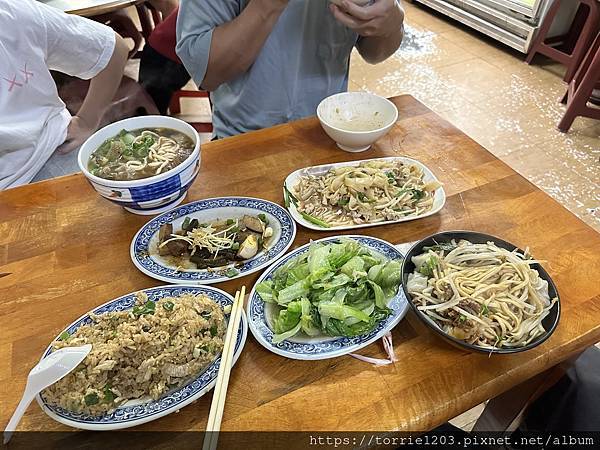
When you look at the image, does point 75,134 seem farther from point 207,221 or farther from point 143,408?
point 143,408

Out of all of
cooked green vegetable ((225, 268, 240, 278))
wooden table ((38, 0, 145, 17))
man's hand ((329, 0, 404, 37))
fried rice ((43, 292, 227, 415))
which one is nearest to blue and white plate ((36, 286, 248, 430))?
fried rice ((43, 292, 227, 415))

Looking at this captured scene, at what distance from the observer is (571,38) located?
4145 millimetres

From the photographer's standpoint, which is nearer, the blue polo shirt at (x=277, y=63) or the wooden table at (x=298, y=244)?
the wooden table at (x=298, y=244)

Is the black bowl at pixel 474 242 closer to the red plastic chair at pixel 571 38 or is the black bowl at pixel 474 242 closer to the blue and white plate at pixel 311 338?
the blue and white plate at pixel 311 338

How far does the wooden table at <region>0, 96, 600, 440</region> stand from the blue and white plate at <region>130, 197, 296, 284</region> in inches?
1.1

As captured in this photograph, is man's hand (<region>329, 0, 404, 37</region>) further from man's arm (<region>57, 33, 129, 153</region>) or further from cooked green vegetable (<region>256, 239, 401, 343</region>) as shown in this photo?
man's arm (<region>57, 33, 129, 153</region>)

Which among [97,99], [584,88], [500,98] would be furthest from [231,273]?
[500,98]

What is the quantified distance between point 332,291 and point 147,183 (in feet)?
1.59

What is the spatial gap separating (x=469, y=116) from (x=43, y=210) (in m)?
3.04

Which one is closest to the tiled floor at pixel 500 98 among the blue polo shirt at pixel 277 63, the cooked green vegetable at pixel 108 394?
the blue polo shirt at pixel 277 63

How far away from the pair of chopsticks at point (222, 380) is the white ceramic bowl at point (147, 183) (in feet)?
1.13

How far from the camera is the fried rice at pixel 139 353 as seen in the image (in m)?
0.79

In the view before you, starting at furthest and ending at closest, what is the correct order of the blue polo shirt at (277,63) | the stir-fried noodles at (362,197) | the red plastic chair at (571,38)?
the red plastic chair at (571,38), the blue polo shirt at (277,63), the stir-fried noodles at (362,197)

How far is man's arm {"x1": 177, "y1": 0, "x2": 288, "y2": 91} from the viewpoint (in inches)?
52.5
